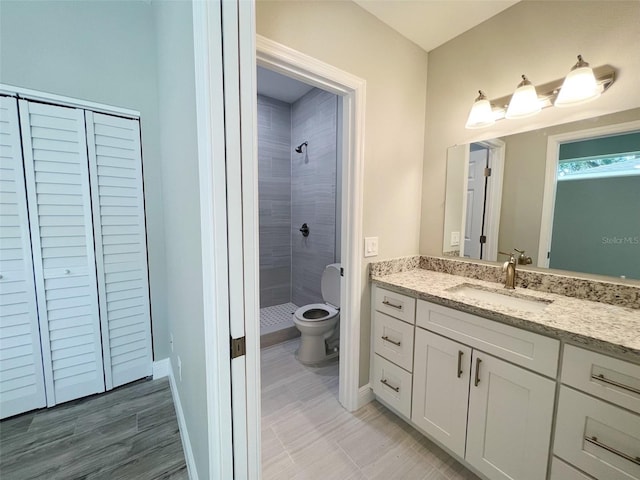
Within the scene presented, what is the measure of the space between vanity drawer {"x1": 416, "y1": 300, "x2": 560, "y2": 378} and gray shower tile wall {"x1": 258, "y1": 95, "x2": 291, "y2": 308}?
2.26m

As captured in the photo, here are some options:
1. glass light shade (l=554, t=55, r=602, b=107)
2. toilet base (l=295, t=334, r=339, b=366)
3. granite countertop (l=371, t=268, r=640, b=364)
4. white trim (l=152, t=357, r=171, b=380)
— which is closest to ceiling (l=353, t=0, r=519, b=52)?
glass light shade (l=554, t=55, r=602, b=107)

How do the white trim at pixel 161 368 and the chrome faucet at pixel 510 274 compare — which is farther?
the white trim at pixel 161 368

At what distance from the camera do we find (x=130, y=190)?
1.81m

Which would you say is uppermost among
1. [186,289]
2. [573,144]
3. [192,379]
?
[573,144]

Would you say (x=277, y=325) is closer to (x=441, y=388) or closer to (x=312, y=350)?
(x=312, y=350)

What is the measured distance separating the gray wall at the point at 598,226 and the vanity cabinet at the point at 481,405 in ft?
2.11

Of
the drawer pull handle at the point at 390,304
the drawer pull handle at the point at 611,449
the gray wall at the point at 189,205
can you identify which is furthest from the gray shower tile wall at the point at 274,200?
the drawer pull handle at the point at 611,449

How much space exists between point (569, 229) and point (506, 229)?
288 millimetres

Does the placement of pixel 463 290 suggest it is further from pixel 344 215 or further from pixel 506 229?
pixel 344 215

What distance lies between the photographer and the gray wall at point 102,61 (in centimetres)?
144

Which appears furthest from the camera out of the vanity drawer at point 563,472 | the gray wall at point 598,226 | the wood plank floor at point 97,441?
the wood plank floor at point 97,441

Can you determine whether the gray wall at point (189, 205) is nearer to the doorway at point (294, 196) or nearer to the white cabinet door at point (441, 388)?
the white cabinet door at point (441, 388)

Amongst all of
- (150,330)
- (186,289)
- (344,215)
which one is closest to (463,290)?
(344,215)

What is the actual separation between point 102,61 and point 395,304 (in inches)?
96.2
